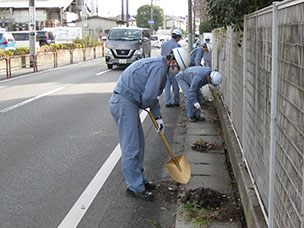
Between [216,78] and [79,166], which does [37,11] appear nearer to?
[216,78]

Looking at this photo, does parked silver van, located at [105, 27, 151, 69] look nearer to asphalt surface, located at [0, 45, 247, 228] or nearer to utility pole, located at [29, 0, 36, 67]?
utility pole, located at [29, 0, 36, 67]

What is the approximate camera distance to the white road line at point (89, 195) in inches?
187

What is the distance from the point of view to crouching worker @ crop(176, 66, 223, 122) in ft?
28.1

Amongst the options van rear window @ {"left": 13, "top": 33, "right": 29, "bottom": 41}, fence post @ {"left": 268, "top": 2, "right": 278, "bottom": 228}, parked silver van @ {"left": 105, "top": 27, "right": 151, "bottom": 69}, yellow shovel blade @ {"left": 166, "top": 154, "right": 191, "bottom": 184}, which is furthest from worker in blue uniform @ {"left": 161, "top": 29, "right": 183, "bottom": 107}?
van rear window @ {"left": 13, "top": 33, "right": 29, "bottom": 41}

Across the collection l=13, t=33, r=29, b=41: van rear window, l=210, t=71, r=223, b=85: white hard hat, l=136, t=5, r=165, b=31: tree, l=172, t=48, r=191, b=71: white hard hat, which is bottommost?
l=210, t=71, r=223, b=85: white hard hat

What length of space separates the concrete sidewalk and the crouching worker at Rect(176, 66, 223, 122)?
224 millimetres

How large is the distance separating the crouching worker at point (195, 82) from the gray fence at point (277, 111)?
10.4ft

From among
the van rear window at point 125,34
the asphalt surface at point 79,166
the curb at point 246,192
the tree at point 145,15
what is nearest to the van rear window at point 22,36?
the van rear window at point 125,34

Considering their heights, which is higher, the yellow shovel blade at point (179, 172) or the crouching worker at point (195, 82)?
the crouching worker at point (195, 82)

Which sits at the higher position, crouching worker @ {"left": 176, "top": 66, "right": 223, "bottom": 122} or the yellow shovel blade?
crouching worker @ {"left": 176, "top": 66, "right": 223, "bottom": 122}

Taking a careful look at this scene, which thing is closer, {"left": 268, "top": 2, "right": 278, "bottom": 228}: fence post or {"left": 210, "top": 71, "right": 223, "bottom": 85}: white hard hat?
{"left": 268, "top": 2, "right": 278, "bottom": 228}: fence post

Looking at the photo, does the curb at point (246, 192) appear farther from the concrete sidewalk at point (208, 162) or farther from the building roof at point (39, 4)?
the building roof at point (39, 4)

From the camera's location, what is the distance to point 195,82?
909 cm

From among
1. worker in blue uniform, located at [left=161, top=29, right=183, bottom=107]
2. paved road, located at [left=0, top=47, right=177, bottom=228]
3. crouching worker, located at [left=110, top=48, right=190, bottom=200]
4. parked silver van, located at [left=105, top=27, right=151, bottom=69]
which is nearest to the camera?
paved road, located at [left=0, top=47, right=177, bottom=228]
